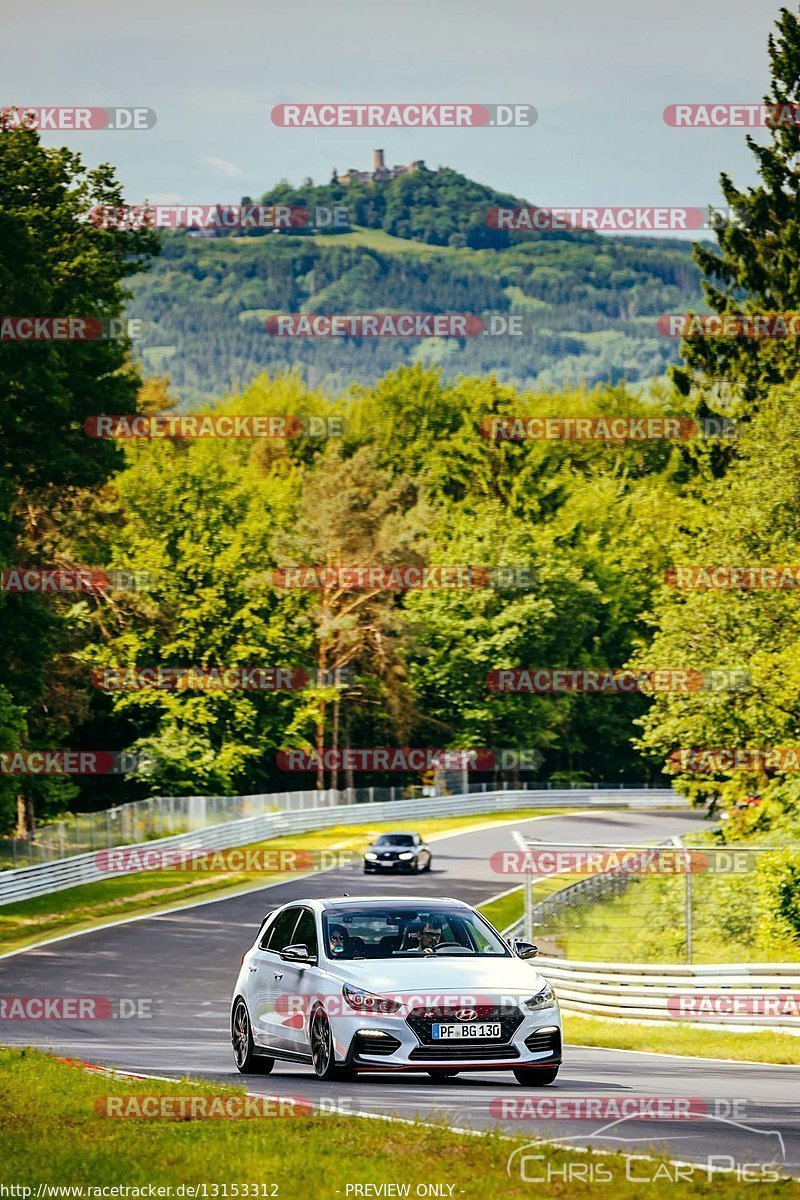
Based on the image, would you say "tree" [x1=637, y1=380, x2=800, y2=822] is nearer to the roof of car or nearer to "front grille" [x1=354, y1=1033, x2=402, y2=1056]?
the roof of car

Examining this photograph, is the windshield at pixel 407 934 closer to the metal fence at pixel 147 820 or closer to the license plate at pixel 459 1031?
the license plate at pixel 459 1031

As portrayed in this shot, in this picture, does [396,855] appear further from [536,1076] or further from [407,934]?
[536,1076]

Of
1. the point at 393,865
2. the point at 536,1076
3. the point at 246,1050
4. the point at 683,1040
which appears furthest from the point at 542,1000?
the point at 393,865

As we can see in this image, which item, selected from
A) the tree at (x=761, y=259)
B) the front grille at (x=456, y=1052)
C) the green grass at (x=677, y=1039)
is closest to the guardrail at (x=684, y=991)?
the green grass at (x=677, y=1039)

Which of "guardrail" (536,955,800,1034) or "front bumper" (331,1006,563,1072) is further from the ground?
"front bumper" (331,1006,563,1072)

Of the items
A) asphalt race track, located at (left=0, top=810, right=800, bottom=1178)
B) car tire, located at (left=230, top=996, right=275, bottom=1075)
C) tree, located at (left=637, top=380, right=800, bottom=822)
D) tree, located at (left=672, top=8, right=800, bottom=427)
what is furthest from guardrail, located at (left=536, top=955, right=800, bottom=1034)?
tree, located at (left=672, top=8, right=800, bottom=427)

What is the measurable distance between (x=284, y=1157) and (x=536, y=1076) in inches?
185

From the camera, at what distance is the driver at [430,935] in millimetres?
15227

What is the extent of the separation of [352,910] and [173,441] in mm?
84701

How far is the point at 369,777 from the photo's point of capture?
92.4 m

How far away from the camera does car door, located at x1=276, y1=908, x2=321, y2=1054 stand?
14992 millimetres

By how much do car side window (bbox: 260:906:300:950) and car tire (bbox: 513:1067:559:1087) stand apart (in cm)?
248

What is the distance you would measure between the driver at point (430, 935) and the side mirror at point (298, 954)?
0.90 meters

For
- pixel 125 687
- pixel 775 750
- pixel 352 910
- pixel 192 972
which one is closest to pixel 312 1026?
pixel 352 910
